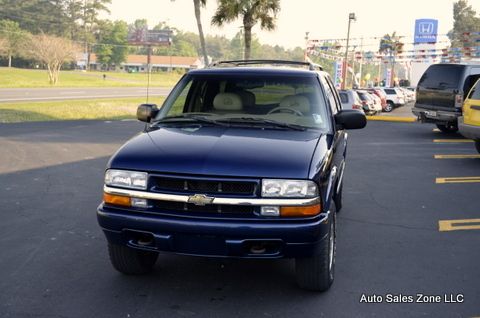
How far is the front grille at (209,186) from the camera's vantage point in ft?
12.6

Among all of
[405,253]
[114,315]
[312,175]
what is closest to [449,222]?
[405,253]

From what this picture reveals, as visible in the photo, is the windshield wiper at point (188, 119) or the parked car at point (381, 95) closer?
the windshield wiper at point (188, 119)

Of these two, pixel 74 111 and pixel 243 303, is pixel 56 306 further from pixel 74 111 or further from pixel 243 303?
pixel 74 111

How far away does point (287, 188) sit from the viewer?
12.6 feet

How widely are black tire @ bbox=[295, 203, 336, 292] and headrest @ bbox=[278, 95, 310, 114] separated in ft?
3.61

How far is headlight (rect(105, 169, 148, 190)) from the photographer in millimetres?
3994

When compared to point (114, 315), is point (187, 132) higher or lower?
higher

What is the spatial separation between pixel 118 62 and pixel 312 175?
422ft

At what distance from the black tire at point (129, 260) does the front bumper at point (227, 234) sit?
601 mm

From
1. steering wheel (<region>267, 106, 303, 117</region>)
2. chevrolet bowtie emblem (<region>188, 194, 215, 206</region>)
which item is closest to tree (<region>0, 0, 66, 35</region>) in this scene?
steering wheel (<region>267, 106, 303, 117</region>)

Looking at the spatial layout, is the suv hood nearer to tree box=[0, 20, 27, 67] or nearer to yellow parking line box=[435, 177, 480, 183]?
yellow parking line box=[435, 177, 480, 183]

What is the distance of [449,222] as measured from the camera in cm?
683

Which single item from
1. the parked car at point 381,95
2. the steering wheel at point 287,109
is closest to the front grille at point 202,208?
the steering wheel at point 287,109

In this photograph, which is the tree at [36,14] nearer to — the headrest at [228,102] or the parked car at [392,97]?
the parked car at [392,97]
